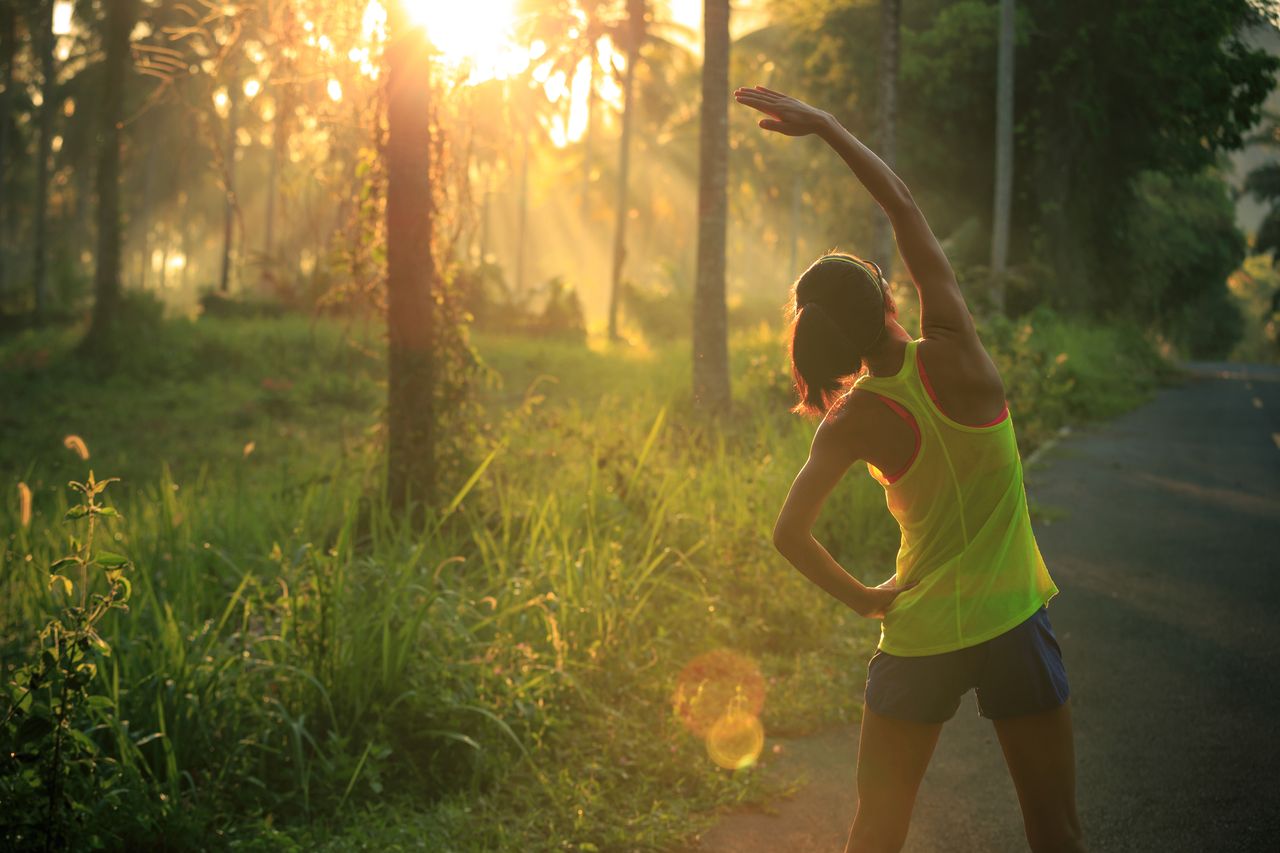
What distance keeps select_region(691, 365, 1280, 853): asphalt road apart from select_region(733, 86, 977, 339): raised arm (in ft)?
7.84

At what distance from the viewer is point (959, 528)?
285 cm

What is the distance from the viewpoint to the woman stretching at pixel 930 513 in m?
2.79

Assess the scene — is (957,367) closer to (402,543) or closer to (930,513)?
(930,513)

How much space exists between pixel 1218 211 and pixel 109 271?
120 ft

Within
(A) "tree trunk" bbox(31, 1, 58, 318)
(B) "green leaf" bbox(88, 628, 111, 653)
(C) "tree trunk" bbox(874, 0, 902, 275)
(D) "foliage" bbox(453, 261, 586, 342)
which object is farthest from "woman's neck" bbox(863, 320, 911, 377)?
(A) "tree trunk" bbox(31, 1, 58, 318)

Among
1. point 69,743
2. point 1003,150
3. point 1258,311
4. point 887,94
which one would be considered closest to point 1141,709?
point 69,743

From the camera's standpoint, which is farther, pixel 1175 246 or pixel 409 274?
pixel 1175 246

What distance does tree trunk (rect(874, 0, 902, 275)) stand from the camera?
16078 mm

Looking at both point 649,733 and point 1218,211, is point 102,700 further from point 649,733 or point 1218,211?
point 1218,211

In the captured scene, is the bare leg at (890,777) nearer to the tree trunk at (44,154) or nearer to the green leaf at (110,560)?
the green leaf at (110,560)

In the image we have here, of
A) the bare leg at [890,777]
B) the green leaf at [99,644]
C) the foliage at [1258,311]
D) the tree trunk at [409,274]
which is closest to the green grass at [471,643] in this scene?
the tree trunk at [409,274]

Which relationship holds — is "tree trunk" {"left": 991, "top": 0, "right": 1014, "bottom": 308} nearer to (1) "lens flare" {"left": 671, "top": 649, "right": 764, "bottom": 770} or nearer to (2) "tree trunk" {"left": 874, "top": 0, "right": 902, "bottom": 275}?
(2) "tree trunk" {"left": 874, "top": 0, "right": 902, "bottom": 275}

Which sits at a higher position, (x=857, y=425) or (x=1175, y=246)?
(x=1175, y=246)

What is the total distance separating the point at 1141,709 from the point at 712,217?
324 inches
